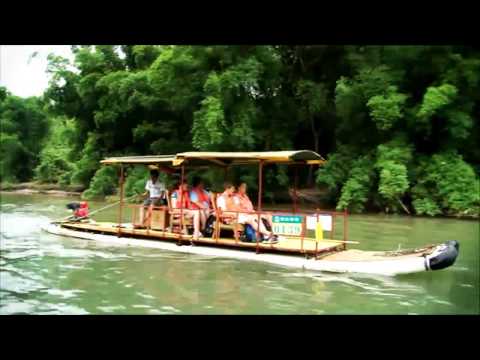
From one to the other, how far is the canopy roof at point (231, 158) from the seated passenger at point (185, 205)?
2.12 feet

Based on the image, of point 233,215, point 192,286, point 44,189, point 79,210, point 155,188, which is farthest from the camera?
point 44,189

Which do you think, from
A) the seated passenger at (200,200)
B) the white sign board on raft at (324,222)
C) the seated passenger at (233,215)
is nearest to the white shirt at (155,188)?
the seated passenger at (200,200)

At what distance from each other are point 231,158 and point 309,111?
68.2 feet

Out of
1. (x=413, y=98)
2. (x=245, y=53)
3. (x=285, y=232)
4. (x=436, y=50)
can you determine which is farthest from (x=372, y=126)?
(x=285, y=232)

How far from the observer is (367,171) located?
25.4m

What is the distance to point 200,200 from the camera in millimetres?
12336

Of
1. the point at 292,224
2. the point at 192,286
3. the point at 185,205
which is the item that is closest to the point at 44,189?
the point at 185,205

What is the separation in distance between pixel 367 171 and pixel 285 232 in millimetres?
15447

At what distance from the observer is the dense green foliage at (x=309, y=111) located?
24.2 meters

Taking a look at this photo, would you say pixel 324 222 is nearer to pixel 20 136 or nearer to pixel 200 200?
pixel 200 200

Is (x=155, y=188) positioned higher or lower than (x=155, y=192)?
higher

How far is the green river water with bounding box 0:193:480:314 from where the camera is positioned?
793 cm

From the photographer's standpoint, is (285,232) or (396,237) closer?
(285,232)
